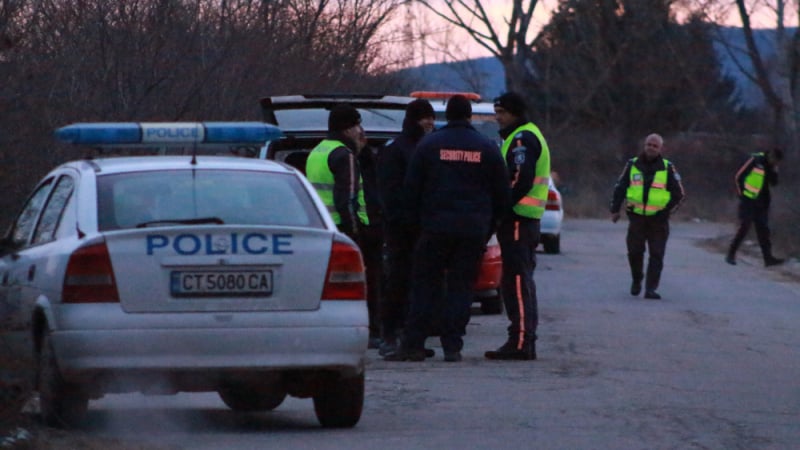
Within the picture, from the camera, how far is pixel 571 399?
9727 millimetres

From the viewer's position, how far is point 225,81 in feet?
63.7

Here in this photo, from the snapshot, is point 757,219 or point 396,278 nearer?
point 396,278

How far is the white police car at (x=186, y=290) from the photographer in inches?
309

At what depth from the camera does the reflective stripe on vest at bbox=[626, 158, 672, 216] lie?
18547 millimetres

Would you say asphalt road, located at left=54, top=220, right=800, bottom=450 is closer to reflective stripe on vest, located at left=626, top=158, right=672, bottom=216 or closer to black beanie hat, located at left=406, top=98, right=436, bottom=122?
black beanie hat, located at left=406, top=98, right=436, bottom=122

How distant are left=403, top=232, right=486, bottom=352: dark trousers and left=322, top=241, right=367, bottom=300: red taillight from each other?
10.3 feet

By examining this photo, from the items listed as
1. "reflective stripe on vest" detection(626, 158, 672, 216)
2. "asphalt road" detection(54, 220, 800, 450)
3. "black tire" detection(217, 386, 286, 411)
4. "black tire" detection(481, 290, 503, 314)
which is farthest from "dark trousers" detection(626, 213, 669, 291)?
"black tire" detection(217, 386, 286, 411)

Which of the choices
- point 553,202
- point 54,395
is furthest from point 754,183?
point 54,395

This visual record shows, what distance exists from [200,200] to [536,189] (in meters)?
4.26

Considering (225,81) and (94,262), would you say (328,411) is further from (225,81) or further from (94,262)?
(225,81)

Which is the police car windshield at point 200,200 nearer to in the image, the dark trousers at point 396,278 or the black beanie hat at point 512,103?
the dark trousers at point 396,278

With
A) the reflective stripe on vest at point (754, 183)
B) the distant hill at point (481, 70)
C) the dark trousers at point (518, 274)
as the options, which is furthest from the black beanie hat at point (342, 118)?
the distant hill at point (481, 70)

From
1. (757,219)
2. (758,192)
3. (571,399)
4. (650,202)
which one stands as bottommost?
(757,219)

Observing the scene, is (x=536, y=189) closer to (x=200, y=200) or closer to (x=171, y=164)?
(x=171, y=164)
